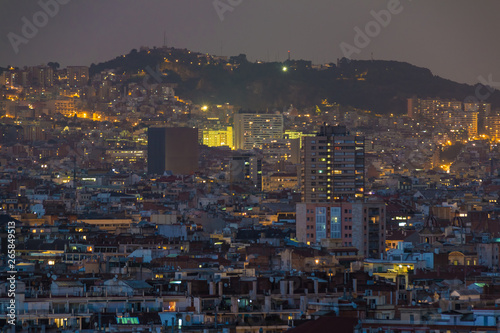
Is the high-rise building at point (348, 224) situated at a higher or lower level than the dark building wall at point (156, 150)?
lower

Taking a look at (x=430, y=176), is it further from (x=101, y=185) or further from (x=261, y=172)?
(x=101, y=185)

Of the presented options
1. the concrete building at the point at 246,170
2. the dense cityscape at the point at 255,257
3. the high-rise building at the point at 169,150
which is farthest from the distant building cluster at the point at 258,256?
the high-rise building at the point at 169,150

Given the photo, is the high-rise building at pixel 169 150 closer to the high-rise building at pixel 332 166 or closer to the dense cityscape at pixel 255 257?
the dense cityscape at pixel 255 257

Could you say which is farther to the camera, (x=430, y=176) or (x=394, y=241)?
(x=430, y=176)

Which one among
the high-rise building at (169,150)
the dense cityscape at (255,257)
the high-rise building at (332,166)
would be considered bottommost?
the dense cityscape at (255,257)

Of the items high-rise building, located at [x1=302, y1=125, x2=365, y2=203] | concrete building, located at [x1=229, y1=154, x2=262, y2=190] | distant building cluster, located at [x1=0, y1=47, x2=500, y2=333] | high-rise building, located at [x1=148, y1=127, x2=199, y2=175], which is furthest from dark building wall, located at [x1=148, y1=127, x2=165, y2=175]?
high-rise building, located at [x1=302, y1=125, x2=365, y2=203]

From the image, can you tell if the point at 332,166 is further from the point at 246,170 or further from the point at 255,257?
the point at 246,170

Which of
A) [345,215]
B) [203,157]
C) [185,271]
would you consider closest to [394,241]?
[345,215]
